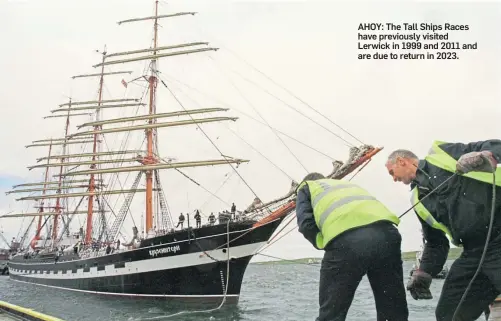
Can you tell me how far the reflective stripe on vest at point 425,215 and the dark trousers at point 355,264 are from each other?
10.0 inches

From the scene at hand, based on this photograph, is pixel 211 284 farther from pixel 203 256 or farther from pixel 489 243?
pixel 489 243

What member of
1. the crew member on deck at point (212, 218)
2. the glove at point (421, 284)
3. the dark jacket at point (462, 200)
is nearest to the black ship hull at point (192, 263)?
the crew member on deck at point (212, 218)

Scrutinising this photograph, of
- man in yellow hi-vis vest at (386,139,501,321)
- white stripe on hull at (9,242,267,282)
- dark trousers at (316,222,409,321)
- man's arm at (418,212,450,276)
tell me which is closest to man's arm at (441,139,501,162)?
man in yellow hi-vis vest at (386,139,501,321)

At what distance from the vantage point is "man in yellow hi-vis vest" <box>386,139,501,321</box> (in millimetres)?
2873

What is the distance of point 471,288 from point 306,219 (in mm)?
1239

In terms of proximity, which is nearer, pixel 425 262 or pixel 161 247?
pixel 425 262

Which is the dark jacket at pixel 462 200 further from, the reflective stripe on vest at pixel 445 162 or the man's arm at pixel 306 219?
the man's arm at pixel 306 219

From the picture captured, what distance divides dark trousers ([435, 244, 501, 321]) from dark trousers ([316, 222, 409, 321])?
1.31ft

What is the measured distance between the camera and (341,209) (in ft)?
10.0

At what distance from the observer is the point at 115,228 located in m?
32.8

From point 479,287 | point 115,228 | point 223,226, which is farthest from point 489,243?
point 115,228

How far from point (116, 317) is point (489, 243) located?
16.5 meters

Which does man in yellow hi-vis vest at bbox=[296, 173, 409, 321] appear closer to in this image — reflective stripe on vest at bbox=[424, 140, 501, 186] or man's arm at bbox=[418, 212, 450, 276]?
man's arm at bbox=[418, 212, 450, 276]

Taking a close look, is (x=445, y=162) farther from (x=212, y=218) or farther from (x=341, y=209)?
(x=212, y=218)
